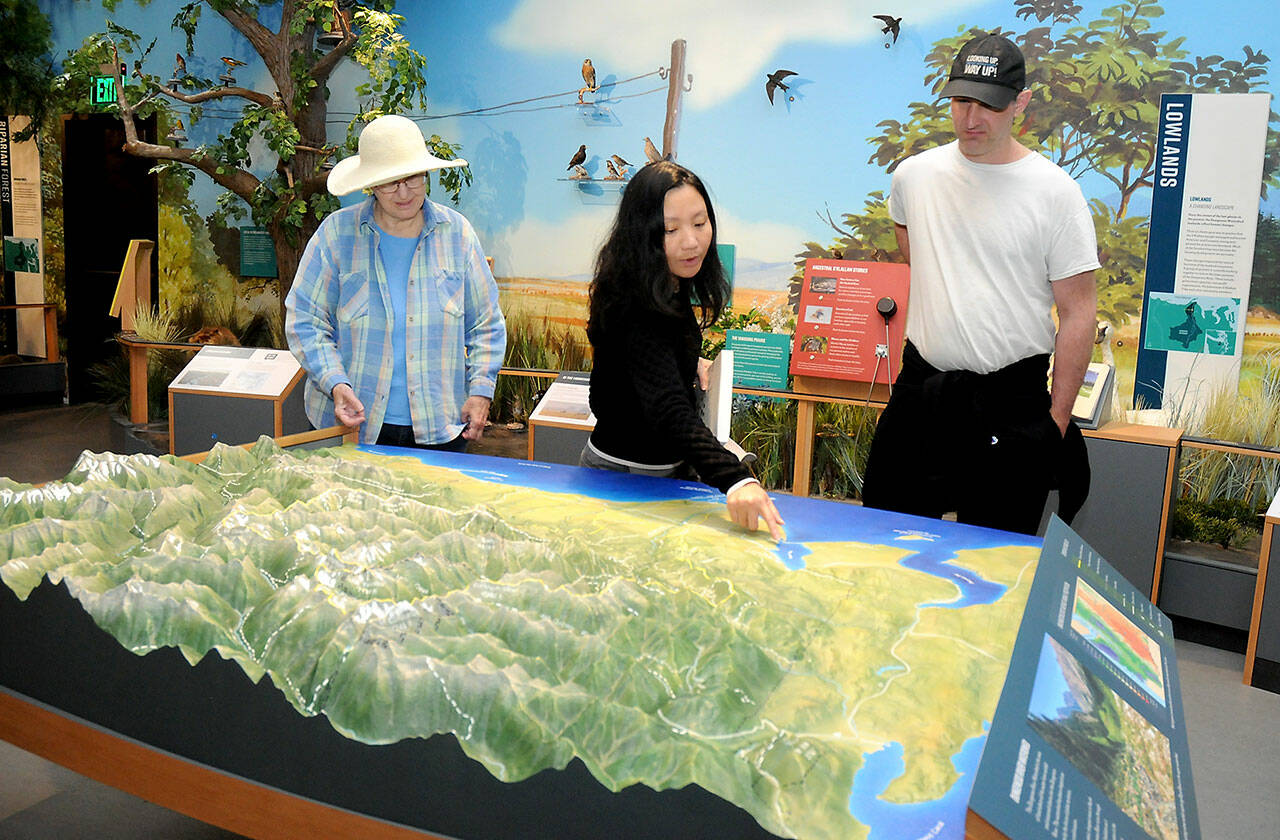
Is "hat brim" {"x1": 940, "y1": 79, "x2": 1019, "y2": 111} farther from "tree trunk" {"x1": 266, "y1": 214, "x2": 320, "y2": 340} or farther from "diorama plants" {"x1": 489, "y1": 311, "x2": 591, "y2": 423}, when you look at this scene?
"tree trunk" {"x1": 266, "y1": 214, "x2": 320, "y2": 340}

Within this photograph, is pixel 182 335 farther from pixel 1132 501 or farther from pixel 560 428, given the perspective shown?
pixel 1132 501

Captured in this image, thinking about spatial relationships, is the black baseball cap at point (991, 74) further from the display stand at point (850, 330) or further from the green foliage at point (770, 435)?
the green foliage at point (770, 435)

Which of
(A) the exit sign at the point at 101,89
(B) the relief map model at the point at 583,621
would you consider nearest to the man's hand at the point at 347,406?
(B) the relief map model at the point at 583,621

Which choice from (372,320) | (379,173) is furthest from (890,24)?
(372,320)

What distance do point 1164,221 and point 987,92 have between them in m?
2.92

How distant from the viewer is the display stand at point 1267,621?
3.42 meters

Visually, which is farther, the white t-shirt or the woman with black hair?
the white t-shirt

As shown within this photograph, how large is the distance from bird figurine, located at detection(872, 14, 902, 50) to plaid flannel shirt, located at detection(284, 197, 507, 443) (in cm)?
340

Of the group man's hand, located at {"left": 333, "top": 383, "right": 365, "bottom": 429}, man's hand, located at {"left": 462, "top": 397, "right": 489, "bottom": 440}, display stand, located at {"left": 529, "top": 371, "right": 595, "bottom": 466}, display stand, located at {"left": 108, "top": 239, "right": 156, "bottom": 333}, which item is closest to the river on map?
A: man's hand, located at {"left": 333, "top": 383, "right": 365, "bottom": 429}

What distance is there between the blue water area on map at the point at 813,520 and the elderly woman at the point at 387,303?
0.27m

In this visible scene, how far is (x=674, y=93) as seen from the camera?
5.94 m

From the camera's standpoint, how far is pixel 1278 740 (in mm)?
3131

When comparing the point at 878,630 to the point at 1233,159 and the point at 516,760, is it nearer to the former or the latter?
the point at 516,760

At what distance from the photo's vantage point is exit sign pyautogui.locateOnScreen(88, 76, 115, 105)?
24.0ft
